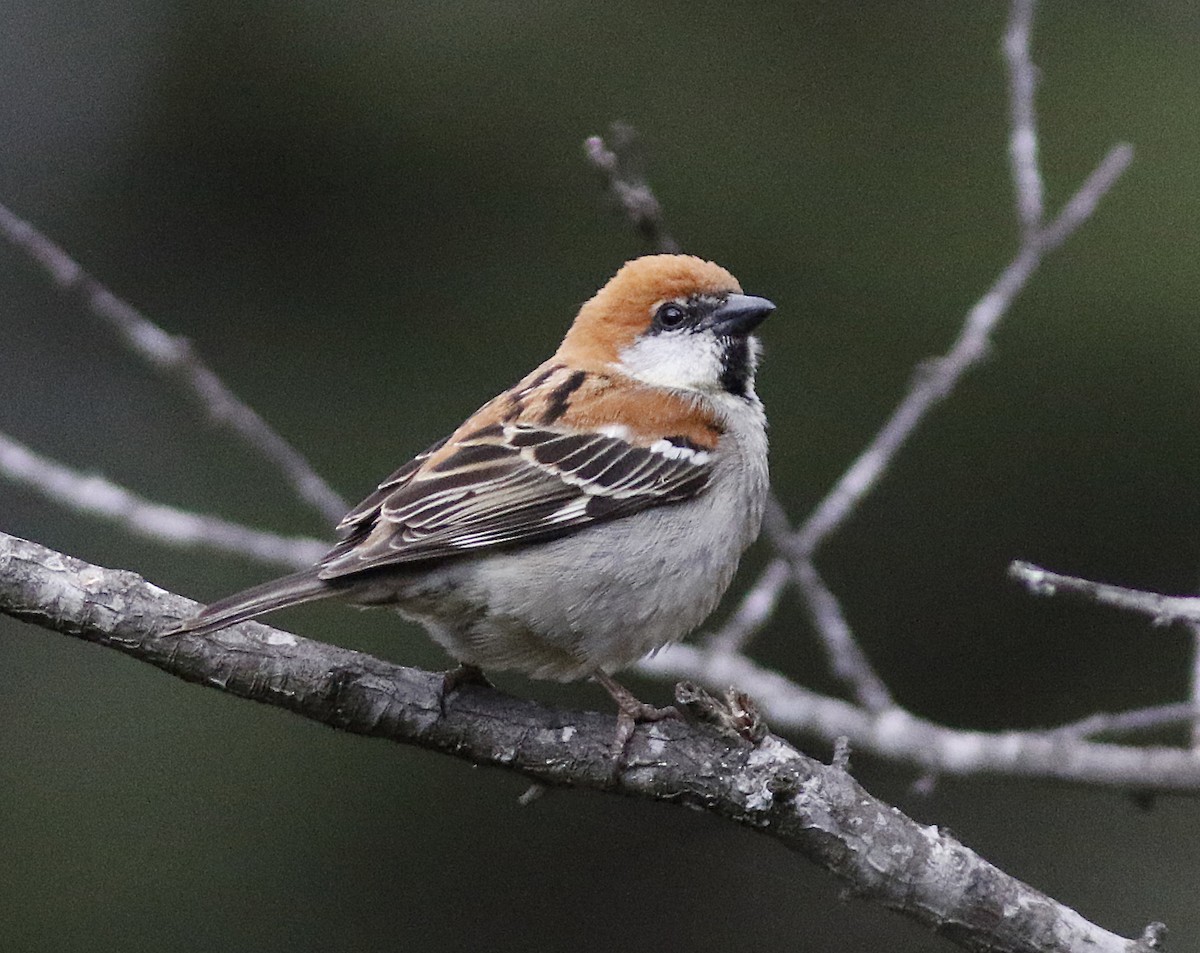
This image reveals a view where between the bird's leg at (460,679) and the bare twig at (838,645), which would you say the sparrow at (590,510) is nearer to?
the bird's leg at (460,679)

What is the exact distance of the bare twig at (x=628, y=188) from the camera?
14.1 ft

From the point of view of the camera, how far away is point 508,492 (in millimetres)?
4230

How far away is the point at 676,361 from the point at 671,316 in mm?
153

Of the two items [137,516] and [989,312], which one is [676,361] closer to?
[989,312]

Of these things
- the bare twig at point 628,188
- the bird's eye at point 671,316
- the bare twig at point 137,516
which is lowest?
the bare twig at point 137,516

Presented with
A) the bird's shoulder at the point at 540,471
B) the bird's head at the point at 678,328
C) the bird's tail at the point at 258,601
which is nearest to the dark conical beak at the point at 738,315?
the bird's head at the point at 678,328

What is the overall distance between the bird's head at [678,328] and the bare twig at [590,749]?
60.9 inches

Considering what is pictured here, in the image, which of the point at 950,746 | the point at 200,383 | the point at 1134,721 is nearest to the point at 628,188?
the point at 200,383

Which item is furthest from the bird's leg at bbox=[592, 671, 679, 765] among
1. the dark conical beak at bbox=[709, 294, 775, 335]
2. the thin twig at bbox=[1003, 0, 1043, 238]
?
the thin twig at bbox=[1003, 0, 1043, 238]

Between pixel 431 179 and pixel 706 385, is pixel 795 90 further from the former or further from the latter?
pixel 706 385

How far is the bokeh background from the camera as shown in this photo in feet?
20.4

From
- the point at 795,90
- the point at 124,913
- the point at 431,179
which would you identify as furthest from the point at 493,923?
the point at 795,90

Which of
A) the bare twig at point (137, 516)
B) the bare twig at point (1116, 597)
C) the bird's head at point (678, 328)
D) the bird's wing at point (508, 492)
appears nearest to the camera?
the bare twig at point (1116, 597)

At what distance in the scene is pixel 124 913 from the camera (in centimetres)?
634
